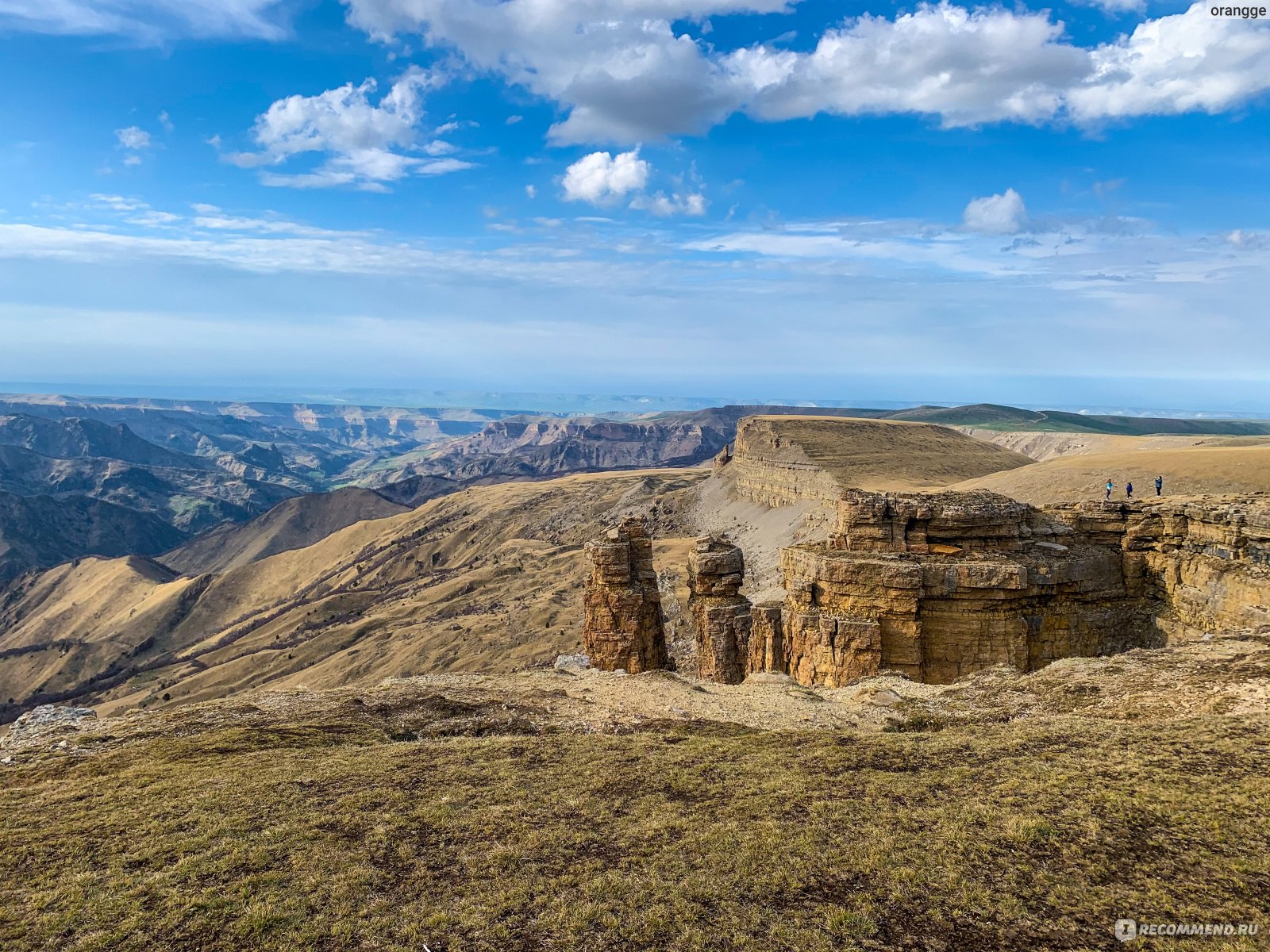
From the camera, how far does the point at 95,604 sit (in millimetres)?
108438

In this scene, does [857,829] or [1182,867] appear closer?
[1182,867]

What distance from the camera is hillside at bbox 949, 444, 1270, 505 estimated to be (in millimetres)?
55531

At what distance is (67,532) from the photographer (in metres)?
174

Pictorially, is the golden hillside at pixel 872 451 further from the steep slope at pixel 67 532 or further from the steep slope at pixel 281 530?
the steep slope at pixel 67 532

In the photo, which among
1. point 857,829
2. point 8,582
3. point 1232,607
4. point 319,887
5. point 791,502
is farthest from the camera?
point 8,582

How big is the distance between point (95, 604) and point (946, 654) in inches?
5052

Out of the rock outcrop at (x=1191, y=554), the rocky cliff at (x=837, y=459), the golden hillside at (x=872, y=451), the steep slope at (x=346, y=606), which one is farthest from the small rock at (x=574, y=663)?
the golden hillside at (x=872, y=451)

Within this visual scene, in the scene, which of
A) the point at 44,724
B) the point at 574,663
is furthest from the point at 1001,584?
the point at 44,724

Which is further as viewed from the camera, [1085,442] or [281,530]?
[281,530]

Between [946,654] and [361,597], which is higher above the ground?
[946,654]

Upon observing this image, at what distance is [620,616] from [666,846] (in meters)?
20.0

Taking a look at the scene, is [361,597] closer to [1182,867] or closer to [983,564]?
[983,564]

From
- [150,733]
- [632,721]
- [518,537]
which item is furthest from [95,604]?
[632,721]

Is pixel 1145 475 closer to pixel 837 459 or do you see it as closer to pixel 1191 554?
pixel 837 459
